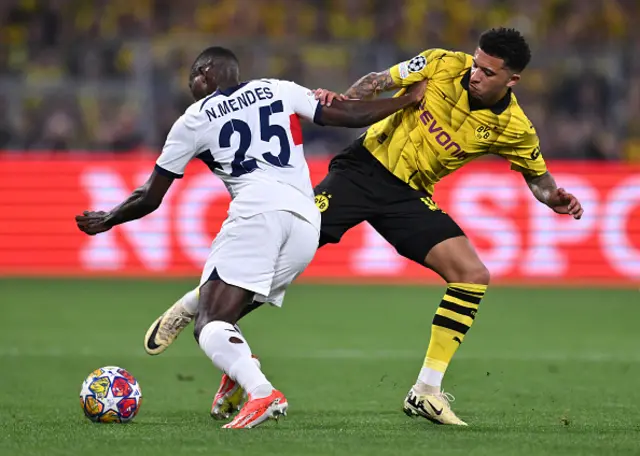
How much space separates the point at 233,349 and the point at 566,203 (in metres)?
2.28

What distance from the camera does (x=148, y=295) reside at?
13.8 metres

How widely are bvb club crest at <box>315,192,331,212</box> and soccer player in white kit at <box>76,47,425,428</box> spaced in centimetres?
79

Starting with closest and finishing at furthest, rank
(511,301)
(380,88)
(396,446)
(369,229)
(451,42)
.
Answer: (396,446), (380,88), (511,301), (369,229), (451,42)

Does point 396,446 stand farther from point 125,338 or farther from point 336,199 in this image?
point 125,338

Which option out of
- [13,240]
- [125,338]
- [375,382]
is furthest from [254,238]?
[13,240]

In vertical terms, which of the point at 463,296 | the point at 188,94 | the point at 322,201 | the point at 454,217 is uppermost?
the point at 322,201

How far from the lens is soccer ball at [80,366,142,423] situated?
6234 mm

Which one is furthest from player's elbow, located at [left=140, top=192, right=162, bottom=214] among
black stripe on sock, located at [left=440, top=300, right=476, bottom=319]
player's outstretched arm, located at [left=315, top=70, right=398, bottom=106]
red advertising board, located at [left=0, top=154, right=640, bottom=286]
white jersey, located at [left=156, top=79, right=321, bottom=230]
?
red advertising board, located at [left=0, top=154, right=640, bottom=286]

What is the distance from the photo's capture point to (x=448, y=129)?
23.0 feet

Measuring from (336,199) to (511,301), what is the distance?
700 cm

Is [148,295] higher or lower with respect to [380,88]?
lower

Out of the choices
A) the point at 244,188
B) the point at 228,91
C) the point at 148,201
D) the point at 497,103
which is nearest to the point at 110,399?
the point at 148,201

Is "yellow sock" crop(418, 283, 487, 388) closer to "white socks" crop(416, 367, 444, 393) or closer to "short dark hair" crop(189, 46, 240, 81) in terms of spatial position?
"white socks" crop(416, 367, 444, 393)

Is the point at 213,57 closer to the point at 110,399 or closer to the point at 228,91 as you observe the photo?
the point at 228,91
